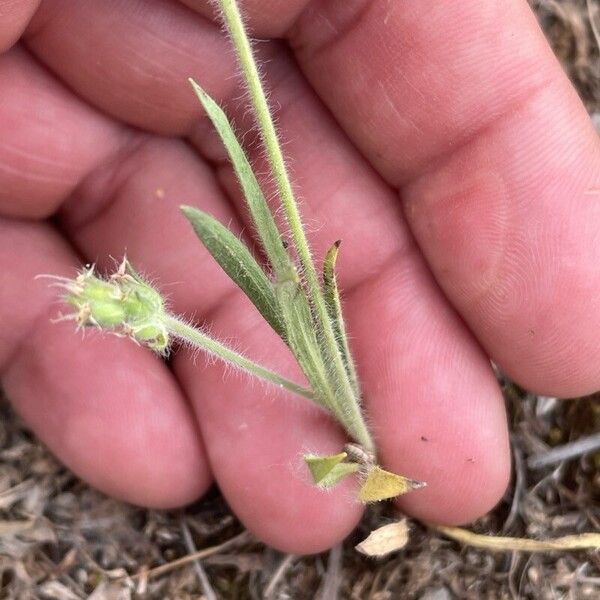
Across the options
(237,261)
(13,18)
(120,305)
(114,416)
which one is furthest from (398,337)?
(13,18)

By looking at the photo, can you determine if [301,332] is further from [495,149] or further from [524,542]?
[524,542]

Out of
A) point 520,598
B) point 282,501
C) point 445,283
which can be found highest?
point 445,283

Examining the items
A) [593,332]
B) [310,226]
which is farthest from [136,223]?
[593,332]

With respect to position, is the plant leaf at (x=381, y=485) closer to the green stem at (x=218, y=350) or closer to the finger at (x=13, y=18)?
the green stem at (x=218, y=350)

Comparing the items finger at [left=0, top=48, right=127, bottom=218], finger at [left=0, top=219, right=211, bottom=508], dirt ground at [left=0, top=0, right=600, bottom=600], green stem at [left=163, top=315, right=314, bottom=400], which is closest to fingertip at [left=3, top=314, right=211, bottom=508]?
finger at [left=0, top=219, right=211, bottom=508]

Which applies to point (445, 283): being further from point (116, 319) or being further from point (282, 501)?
point (116, 319)
